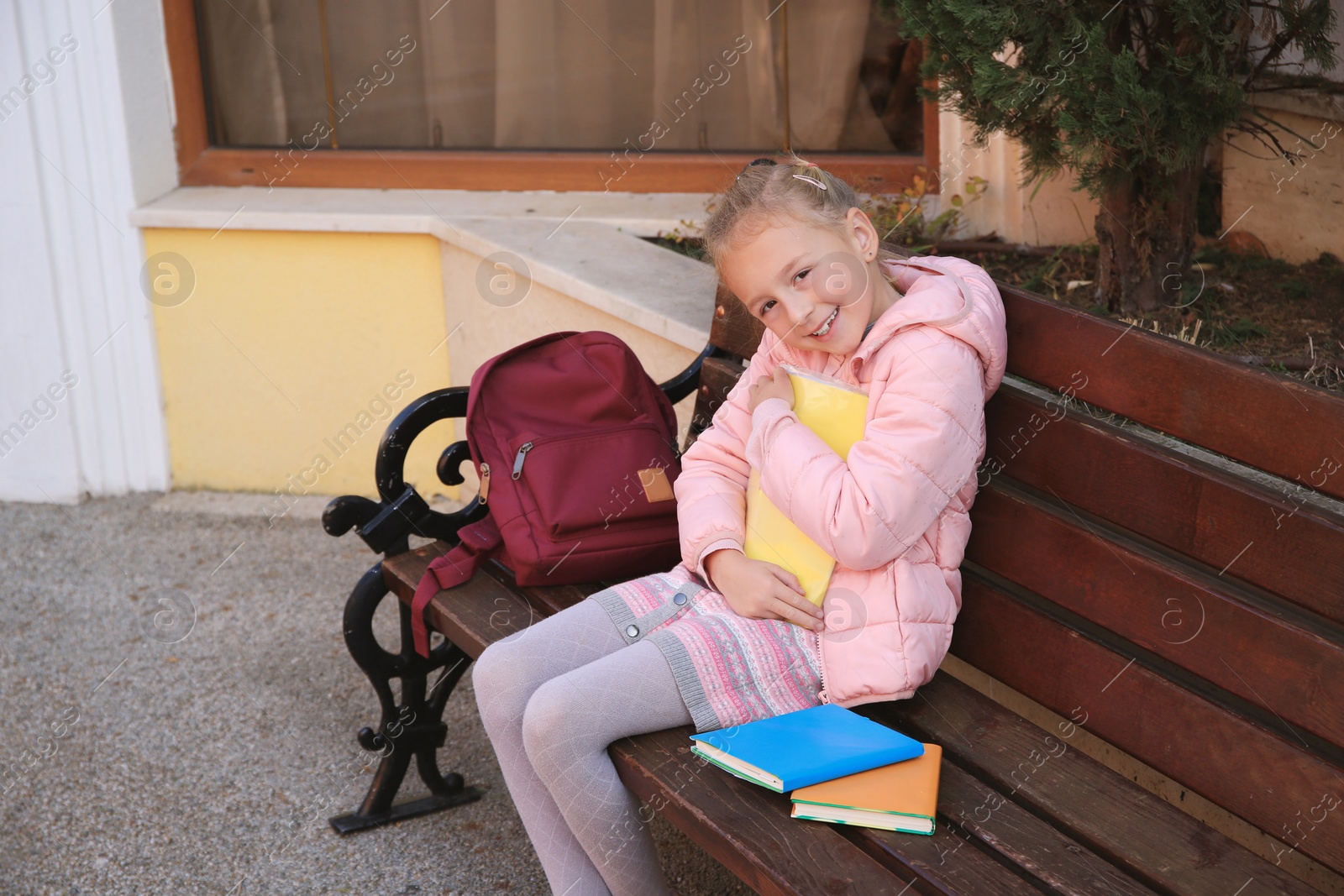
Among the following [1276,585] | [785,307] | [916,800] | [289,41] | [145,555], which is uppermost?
[289,41]

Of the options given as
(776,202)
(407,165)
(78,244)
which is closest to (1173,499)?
(776,202)

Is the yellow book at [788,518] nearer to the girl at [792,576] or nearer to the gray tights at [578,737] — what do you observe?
the girl at [792,576]

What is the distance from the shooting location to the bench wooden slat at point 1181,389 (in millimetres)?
1693

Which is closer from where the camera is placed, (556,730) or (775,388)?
(556,730)

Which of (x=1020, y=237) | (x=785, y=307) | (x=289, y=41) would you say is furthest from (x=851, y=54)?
(x=785, y=307)

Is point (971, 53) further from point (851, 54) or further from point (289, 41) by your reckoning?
point (289, 41)

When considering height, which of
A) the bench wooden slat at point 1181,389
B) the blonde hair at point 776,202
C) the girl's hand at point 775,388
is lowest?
the girl's hand at point 775,388

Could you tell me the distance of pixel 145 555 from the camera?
161 inches

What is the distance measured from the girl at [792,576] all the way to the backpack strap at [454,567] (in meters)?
0.40

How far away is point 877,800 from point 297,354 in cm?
323

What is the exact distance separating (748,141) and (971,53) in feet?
6.06

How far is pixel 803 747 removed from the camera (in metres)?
1.79

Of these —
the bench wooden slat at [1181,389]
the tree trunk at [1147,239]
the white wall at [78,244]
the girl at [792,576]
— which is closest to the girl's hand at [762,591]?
the girl at [792,576]

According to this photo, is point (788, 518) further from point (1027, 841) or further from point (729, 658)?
point (1027, 841)
